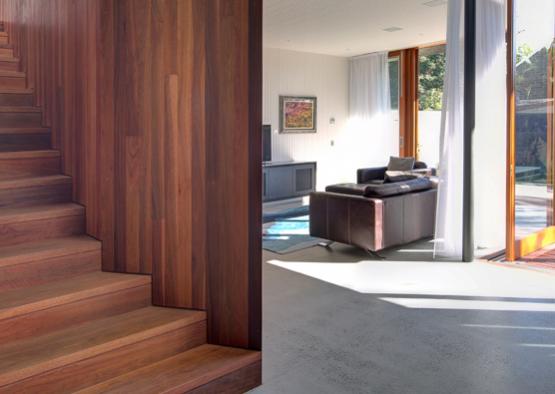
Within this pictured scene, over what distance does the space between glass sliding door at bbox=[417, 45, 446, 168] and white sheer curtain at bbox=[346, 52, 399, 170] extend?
577mm

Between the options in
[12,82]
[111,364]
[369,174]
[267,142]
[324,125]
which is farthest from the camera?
[324,125]

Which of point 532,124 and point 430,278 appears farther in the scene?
point 532,124

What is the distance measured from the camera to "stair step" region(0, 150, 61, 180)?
351 cm

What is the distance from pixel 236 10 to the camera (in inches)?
109

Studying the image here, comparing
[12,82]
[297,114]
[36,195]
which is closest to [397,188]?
[36,195]

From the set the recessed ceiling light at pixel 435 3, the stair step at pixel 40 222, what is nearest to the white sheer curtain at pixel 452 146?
the recessed ceiling light at pixel 435 3

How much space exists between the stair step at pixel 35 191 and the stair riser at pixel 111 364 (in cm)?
135

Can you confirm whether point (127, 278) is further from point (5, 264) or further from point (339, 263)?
point (339, 263)

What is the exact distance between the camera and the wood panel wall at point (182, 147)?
2.83 meters

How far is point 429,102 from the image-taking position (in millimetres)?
10172

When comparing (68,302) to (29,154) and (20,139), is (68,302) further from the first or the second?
(20,139)

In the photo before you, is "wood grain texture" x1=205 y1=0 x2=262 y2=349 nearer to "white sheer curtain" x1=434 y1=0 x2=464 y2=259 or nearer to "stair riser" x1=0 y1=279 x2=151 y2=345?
"stair riser" x1=0 y1=279 x2=151 y2=345

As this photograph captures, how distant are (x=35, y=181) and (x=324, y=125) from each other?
8.34 metres

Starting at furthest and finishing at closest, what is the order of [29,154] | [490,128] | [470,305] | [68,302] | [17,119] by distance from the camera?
[490,128]
[470,305]
[17,119]
[29,154]
[68,302]
